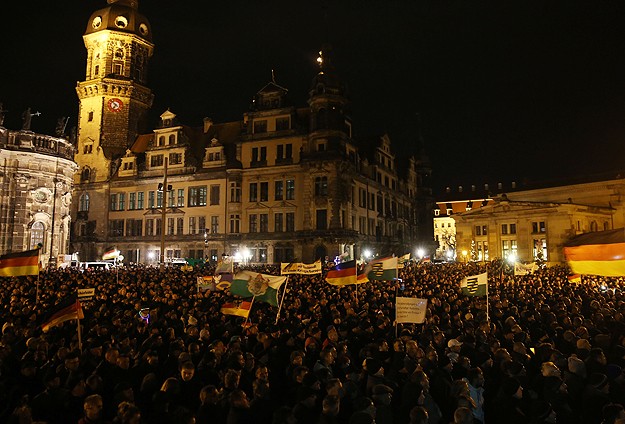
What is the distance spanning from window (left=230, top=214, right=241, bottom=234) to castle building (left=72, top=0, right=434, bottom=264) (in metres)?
0.11

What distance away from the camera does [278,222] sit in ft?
172

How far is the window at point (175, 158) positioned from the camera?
2266 inches

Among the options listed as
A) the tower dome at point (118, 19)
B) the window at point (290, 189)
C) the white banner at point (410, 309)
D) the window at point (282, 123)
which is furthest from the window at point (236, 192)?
the white banner at point (410, 309)

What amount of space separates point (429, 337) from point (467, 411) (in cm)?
454

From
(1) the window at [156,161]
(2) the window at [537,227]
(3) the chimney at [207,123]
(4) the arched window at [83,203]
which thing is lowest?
(2) the window at [537,227]

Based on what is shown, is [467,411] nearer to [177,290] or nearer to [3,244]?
[177,290]

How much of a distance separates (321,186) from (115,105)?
3188 cm

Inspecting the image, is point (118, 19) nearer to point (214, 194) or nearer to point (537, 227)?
point (214, 194)

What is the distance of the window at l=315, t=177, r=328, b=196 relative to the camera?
4984 cm

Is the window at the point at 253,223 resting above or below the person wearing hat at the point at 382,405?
above

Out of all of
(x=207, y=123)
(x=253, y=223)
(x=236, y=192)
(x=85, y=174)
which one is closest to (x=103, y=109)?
(x=85, y=174)

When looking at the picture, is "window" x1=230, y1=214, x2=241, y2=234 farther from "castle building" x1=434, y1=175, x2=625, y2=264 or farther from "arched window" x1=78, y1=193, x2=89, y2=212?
"castle building" x1=434, y1=175, x2=625, y2=264

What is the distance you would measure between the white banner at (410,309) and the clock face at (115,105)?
61094 millimetres

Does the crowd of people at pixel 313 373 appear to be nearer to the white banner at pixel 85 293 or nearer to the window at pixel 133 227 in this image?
the white banner at pixel 85 293
